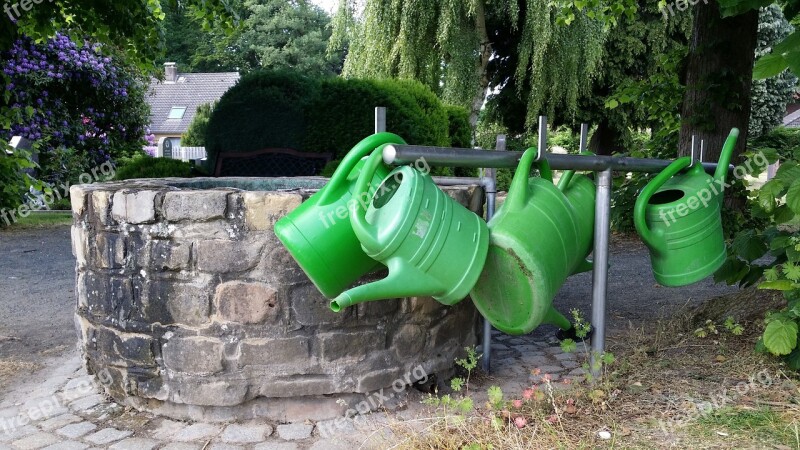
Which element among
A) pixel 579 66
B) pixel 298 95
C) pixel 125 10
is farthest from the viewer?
pixel 579 66

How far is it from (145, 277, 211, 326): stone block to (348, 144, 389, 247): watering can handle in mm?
1017

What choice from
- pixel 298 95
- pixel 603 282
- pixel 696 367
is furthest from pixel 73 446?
pixel 298 95

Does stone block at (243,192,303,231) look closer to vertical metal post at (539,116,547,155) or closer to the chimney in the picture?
vertical metal post at (539,116,547,155)

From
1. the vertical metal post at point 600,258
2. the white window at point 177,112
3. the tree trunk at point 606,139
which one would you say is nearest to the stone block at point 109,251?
the vertical metal post at point 600,258

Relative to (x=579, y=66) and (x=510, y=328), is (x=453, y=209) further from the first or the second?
(x=579, y=66)

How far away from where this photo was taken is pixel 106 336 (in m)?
2.43

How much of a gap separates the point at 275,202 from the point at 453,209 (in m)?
0.90

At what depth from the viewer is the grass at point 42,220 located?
851 cm

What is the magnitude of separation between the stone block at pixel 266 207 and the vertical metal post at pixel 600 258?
971 millimetres

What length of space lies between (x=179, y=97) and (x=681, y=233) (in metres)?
33.7

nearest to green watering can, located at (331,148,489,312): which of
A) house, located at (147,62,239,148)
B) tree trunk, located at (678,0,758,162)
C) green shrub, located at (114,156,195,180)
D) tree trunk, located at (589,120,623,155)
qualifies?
tree trunk, located at (678,0,758,162)

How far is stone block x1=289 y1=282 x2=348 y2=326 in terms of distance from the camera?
223 centimetres

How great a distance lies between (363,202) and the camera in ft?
4.66

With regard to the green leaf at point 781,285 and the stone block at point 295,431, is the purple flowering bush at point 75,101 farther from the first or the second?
the green leaf at point 781,285
